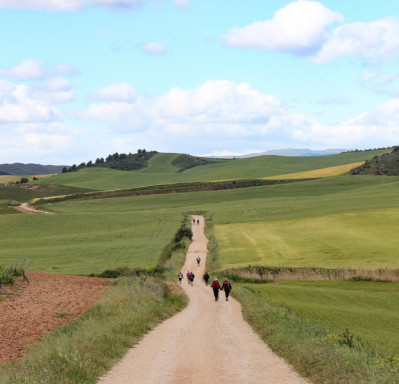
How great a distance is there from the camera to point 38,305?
29.8 m

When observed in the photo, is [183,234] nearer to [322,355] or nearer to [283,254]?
[283,254]

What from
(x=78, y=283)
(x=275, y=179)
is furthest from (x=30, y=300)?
(x=275, y=179)

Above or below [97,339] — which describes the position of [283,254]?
below

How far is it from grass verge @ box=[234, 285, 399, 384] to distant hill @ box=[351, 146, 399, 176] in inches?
6231

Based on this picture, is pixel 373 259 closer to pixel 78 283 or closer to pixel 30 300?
pixel 78 283

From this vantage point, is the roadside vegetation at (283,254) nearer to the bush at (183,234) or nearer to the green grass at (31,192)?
the bush at (183,234)

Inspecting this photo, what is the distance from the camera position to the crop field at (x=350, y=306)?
24328 mm

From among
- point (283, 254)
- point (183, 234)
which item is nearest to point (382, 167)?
point (183, 234)

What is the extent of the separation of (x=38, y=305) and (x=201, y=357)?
15224mm

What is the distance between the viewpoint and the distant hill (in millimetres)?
174000

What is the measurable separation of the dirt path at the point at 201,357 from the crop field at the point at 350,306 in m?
3.52

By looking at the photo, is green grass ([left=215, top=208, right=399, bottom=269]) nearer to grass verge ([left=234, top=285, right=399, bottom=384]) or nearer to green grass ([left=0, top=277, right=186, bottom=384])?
green grass ([left=0, top=277, right=186, bottom=384])

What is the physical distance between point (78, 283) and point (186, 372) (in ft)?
88.8

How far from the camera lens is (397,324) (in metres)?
27.2
